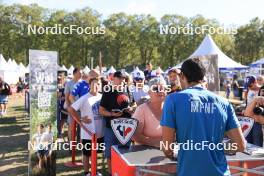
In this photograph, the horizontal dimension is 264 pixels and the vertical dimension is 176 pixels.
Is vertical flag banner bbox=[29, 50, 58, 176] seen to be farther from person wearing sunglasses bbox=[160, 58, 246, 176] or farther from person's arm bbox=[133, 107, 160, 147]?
person wearing sunglasses bbox=[160, 58, 246, 176]

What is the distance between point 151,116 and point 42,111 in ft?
6.71

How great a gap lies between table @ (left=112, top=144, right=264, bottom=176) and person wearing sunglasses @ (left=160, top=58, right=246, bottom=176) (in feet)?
1.73

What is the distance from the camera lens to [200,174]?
2.64 metres

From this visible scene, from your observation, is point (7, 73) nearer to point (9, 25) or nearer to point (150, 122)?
point (9, 25)

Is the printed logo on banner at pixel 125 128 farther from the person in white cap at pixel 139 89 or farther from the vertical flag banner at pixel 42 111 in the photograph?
the person in white cap at pixel 139 89

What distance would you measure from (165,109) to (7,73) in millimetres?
32030

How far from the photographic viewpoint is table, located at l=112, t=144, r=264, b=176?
316 cm

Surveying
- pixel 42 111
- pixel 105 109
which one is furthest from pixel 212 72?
pixel 42 111

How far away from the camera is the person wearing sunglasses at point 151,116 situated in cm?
406

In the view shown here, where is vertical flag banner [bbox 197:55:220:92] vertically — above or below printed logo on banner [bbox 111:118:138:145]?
above

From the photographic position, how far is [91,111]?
5.62m

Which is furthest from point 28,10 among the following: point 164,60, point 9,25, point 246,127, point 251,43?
point 246,127

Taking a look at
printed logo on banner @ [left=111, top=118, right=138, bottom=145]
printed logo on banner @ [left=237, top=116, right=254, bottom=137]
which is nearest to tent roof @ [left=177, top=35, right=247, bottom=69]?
printed logo on banner @ [left=237, top=116, right=254, bottom=137]

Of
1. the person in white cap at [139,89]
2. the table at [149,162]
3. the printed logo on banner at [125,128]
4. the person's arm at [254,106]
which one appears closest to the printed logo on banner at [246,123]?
the person's arm at [254,106]
